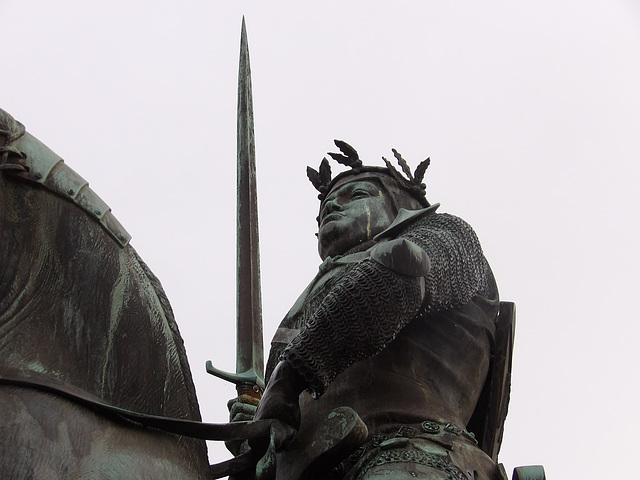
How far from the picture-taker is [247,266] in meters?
6.61

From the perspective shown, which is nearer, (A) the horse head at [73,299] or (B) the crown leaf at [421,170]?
(A) the horse head at [73,299]

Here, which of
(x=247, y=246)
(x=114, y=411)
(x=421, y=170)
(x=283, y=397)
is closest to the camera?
(x=114, y=411)

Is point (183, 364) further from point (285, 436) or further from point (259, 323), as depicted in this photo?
point (259, 323)

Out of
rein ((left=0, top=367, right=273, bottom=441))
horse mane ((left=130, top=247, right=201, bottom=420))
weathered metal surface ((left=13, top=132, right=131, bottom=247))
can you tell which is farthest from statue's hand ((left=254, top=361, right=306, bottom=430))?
weathered metal surface ((left=13, top=132, right=131, bottom=247))

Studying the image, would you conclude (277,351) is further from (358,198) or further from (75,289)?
(75,289)

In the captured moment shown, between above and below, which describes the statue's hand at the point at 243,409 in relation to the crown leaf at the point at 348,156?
below

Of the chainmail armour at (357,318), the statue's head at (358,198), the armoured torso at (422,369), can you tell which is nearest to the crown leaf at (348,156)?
the statue's head at (358,198)

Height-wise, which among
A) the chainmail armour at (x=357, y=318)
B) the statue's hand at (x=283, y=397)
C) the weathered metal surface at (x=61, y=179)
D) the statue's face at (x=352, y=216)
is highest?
the weathered metal surface at (x=61, y=179)

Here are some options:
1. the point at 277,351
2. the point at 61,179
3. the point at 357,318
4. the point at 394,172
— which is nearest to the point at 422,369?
the point at 357,318

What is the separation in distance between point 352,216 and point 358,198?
0.63 feet

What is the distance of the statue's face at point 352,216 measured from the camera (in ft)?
19.4

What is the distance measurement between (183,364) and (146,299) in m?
0.29

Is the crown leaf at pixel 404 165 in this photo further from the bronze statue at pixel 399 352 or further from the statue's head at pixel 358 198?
the bronze statue at pixel 399 352

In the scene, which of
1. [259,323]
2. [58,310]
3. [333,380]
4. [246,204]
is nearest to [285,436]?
[333,380]
